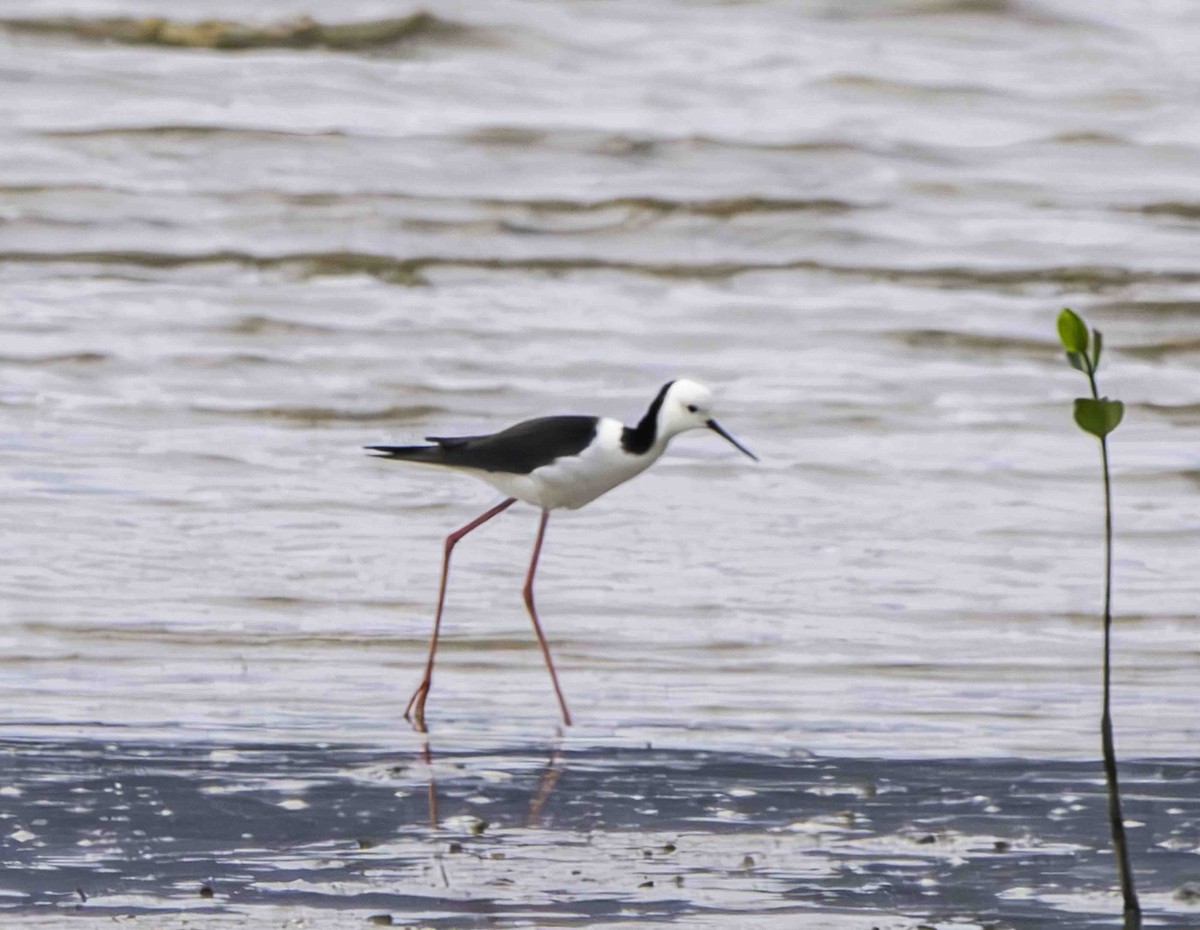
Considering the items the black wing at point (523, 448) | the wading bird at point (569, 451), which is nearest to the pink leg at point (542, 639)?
the wading bird at point (569, 451)

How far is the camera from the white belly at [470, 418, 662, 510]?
274 inches

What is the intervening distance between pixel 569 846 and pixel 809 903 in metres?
0.60

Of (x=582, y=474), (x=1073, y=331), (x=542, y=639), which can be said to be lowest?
(x=542, y=639)

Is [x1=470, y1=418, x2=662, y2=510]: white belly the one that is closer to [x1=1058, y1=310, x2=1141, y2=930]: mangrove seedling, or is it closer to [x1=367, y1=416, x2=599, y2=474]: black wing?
[x1=367, y1=416, x2=599, y2=474]: black wing

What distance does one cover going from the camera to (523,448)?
22.9 ft

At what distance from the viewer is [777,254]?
623 inches

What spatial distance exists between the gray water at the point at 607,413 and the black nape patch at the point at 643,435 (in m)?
0.66

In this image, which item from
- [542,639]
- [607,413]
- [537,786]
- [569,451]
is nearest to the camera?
[537,786]

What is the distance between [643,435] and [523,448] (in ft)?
1.14

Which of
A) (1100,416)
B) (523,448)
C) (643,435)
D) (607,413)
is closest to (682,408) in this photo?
(643,435)

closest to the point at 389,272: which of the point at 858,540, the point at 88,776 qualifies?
the point at 858,540

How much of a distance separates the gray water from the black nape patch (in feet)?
2.15

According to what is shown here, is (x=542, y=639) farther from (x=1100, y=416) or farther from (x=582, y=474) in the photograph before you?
(x=1100, y=416)

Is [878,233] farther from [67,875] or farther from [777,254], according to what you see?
[67,875]
